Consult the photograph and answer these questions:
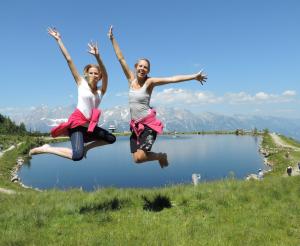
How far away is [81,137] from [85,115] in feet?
1.64

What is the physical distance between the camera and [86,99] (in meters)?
8.38

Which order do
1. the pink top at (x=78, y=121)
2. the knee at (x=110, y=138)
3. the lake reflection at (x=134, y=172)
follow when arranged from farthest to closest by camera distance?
the lake reflection at (x=134, y=172) < the knee at (x=110, y=138) < the pink top at (x=78, y=121)

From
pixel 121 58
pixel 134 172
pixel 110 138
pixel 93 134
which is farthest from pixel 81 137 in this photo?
pixel 134 172

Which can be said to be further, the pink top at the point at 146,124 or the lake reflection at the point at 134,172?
the lake reflection at the point at 134,172

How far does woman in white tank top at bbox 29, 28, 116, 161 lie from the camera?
8.37m

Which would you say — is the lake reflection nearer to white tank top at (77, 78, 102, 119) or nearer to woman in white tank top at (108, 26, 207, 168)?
woman in white tank top at (108, 26, 207, 168)

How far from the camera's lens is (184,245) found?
6.39 m

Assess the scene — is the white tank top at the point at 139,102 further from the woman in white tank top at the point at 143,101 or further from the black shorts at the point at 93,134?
the black shorts at the point at 93,134

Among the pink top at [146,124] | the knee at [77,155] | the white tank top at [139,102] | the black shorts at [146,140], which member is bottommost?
the knee at [77,155]

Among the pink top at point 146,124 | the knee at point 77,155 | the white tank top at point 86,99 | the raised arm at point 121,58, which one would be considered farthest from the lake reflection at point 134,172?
the knee at point 77,155

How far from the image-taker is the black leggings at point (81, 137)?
818 centimetres

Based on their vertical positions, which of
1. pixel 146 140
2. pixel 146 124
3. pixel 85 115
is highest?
pixel 85 115

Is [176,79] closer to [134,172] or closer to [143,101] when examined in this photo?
[143,101]

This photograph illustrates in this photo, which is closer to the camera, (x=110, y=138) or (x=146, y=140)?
(x=146, y=140)
